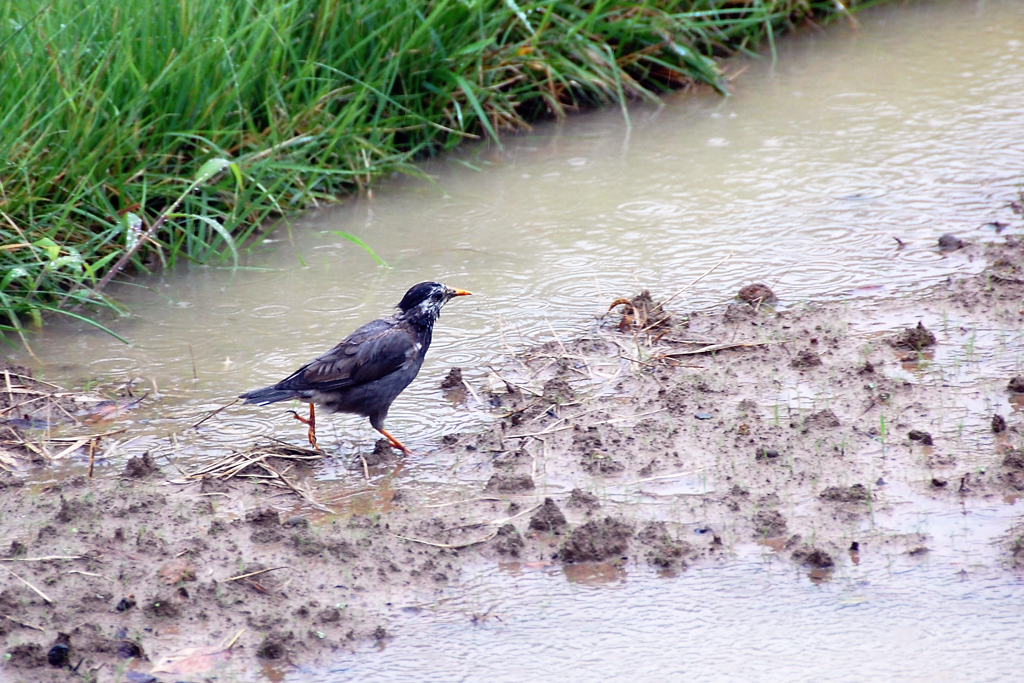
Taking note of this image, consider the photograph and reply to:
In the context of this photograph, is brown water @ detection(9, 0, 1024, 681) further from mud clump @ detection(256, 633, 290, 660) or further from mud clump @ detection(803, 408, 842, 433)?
mud clump @ detection(803, 408, 842, 433)

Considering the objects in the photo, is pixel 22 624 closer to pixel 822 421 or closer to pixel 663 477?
pixel 663 477

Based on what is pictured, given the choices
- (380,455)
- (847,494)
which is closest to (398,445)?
(380,455)

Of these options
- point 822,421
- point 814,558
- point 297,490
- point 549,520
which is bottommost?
point 297,490

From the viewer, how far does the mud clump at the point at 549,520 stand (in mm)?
3805

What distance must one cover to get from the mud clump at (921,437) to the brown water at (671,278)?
18 centimetres

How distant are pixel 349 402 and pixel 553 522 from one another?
125 cm

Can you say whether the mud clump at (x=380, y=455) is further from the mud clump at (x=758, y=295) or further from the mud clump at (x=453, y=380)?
the mud clump at (x=758, y=295)

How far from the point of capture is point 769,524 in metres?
3.76

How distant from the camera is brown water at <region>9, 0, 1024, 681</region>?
3301mm

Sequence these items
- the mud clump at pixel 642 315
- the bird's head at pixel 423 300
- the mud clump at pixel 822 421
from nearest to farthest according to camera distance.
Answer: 1. the mud clump at pixel 822 421
2. the bird's head at pixel 423 300
3. the mud clump at pixel 642 315

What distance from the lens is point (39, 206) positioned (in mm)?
5723

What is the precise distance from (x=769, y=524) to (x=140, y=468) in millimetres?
2506

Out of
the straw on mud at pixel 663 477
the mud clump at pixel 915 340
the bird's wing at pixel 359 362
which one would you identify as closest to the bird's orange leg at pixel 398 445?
the bird's wing at pixel 359 362

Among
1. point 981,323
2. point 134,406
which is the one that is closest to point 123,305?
point 134,406
